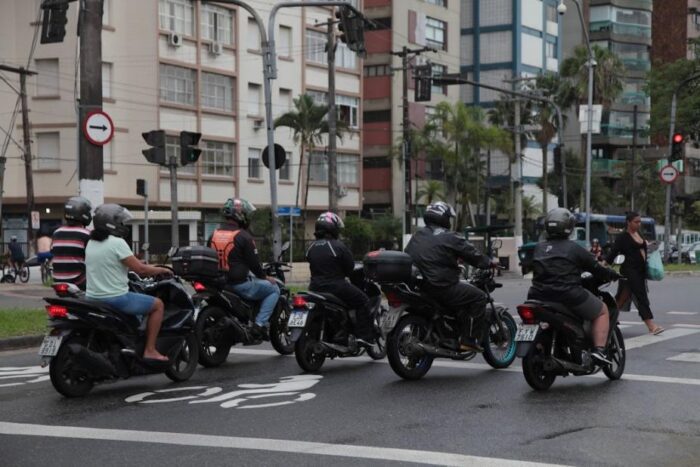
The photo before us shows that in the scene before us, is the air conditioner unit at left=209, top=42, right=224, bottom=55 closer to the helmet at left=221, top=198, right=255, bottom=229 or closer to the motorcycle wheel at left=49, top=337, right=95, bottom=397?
the helmet at left=221, top=198, right=255, bottom=229

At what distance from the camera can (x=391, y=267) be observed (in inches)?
384

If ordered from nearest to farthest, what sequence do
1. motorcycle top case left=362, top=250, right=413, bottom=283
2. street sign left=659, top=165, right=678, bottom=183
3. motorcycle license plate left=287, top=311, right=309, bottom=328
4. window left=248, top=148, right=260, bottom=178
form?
→ motorcycle top case left=362, top=250, right=413, bottom=283 → motorcycle license plate left=287, top=311, right=309, bottom=328 → street sign left=659, top=165, right=678, bottom=183 → window left=248, top=148, right=260, bottom=178

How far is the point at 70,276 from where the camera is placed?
32.4 feet

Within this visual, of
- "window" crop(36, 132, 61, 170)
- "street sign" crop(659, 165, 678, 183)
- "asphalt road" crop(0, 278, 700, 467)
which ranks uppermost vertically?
"window" crop(36, 132, 61, 170)

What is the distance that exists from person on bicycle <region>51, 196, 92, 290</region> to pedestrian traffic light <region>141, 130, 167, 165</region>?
5751 mm

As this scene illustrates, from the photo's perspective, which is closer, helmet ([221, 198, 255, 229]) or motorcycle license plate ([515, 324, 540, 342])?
motorcycle license plate ([515, 324, 540, 342])

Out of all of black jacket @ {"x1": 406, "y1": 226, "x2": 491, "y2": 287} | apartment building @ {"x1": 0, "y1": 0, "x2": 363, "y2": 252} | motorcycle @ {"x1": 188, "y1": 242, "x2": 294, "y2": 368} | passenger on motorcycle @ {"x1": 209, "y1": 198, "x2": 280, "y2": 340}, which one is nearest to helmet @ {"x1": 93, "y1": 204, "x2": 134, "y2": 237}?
motorcycle @ {"x1": 188, "y1": 242, "x2": 294, "y2": 368}

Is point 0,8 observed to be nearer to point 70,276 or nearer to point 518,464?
point 70,276

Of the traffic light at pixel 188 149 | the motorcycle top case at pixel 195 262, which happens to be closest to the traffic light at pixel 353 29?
the traffic light at pixel 188 149

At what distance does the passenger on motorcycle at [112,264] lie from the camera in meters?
8.99

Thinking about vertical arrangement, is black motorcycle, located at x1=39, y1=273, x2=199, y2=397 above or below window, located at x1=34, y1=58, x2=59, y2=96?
below

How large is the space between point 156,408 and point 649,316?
8.41m

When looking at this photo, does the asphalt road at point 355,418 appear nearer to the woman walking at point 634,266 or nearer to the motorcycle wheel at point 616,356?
the motorcycle wheel at point 616,356

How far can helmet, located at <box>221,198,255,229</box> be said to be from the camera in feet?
37.0
